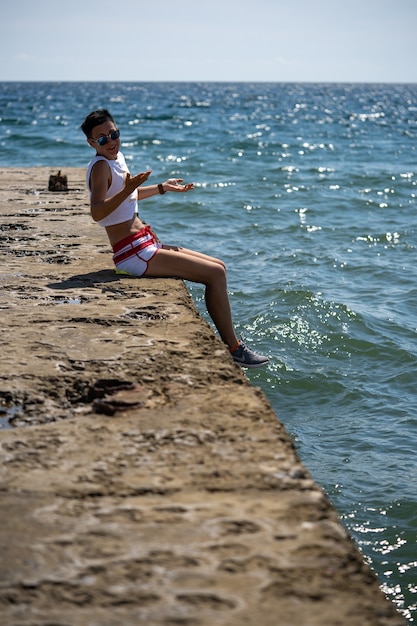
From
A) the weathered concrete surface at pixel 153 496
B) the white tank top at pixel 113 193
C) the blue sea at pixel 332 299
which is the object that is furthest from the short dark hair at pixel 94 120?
the blue sea at pixel 332 299

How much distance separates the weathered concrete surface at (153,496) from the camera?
6.64ft

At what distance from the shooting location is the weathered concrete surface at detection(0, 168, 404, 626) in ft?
6.64

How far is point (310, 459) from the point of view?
4852 millimetres

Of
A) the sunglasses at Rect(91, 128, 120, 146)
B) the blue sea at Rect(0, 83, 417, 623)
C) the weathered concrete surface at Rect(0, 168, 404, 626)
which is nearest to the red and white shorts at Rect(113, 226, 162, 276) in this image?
the sunglasses at Rect(91, 128, 120, 146)

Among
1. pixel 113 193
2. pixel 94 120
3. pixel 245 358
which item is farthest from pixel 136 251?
pixel 245 358

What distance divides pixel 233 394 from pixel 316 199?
1164 centimetres

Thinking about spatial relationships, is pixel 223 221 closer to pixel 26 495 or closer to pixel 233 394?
pixel 233 394

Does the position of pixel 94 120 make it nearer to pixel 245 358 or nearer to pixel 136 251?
pixel 136 251

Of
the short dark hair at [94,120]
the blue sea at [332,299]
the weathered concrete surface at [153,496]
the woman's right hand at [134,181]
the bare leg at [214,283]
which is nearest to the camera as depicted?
the weathered concrete surface at [153,496]

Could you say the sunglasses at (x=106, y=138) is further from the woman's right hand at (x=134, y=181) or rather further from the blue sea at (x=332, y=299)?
the blue sea at (x=332, y=299)

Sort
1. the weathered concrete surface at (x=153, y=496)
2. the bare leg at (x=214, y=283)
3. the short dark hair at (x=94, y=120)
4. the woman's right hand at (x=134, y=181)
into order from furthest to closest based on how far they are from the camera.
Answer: the short dark hair at (x=94, y=120)
the bare leg at (x=214, y=283)
the woman's right hand at (x=134, y=181)
the weathered concrete surface at (x=153, y=496)

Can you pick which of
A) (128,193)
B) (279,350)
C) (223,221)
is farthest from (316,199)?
(128,193)

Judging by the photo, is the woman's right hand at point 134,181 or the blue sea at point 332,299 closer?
the blue sea at point 332,299

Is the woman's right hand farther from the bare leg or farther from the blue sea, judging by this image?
the blue sea
